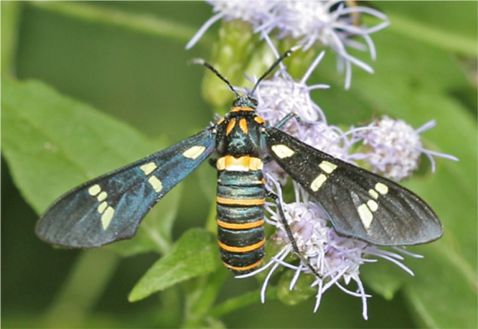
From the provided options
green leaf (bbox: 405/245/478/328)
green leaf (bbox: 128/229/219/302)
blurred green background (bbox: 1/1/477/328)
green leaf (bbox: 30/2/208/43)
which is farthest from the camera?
green leaf (bbox: 30/2/208/43)

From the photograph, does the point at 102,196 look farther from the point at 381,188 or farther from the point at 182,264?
the point at 381,188

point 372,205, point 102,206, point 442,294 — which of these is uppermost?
point 372,205

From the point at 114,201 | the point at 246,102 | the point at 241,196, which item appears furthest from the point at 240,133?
the point at 114,201

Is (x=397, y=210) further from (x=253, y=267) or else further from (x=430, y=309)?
(x=430, y=309)

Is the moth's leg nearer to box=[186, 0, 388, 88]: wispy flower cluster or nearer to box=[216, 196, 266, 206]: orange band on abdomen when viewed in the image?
box=[216, 196, 266, 206]: orange band on abdomen

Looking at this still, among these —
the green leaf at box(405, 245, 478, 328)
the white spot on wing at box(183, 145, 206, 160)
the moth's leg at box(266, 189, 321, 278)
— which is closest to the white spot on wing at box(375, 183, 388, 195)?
the moth's leg at box(266, 189, 321, 278)

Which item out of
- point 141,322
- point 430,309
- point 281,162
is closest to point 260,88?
point 281,162

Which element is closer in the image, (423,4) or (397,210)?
(397,210)
